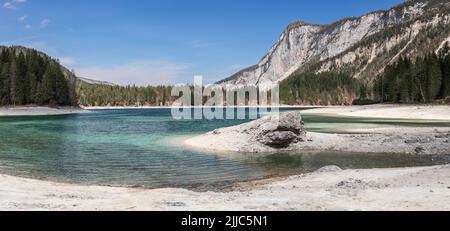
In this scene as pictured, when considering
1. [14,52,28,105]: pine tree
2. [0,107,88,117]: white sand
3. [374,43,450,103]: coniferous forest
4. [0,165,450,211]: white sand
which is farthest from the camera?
[14,52,28,105]: pine tree

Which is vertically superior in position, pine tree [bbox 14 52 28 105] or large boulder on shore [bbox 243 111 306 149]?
pine tree [bbox 14 52 28 105]

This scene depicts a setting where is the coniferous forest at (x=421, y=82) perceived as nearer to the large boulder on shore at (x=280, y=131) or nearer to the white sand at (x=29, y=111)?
the large boulder on shore at (x=280, y=131)

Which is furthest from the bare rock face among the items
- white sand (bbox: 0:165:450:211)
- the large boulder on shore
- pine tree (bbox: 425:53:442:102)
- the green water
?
pine tree (bbox: 425:53:442:102)

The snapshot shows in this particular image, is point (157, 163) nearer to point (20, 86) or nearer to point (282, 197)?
point (282, 197)

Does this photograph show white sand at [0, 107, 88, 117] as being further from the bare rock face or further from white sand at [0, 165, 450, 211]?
white sand at [0, 165, 450, 211]

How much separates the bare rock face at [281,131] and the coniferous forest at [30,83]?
114636 millimetres

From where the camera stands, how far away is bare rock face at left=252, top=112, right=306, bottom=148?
125ft

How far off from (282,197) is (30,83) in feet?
448

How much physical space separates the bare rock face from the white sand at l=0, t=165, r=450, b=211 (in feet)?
56.7
